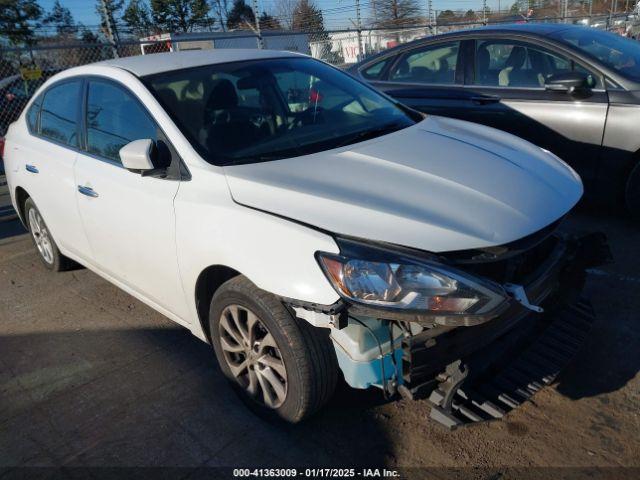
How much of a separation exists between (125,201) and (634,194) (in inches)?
147

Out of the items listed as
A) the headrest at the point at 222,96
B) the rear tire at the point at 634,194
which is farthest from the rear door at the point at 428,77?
the headrest at the point at 222,96

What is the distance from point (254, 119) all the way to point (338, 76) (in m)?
0.96

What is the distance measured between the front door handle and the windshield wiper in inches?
59.5

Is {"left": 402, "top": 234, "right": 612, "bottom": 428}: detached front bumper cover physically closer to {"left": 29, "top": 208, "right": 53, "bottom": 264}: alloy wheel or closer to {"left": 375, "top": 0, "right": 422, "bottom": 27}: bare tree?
{"left": 29, "top": 208, "right": 53, "bottom": 264}: alloy wheel

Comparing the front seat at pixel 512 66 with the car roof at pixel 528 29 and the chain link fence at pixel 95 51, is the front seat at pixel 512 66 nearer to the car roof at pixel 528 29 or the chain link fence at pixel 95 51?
the car roof at pixel 528 29

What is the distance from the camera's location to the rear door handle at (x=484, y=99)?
512 cm

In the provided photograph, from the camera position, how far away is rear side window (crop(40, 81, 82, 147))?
3.81m

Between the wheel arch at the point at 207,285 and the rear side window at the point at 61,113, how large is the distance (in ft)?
5.23

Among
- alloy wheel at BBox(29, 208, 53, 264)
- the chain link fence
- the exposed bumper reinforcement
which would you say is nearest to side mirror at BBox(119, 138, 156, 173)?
the exposed bumper reinforcement

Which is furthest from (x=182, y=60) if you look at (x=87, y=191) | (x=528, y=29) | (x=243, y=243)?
(x=528, y=29)

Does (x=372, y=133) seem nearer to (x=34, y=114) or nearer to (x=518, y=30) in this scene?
(x=518, y=30)

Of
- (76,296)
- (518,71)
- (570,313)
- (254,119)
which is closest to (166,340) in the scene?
(76,296)

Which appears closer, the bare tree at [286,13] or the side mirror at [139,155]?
the side mirror at [139,155]

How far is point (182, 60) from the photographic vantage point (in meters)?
3.50
